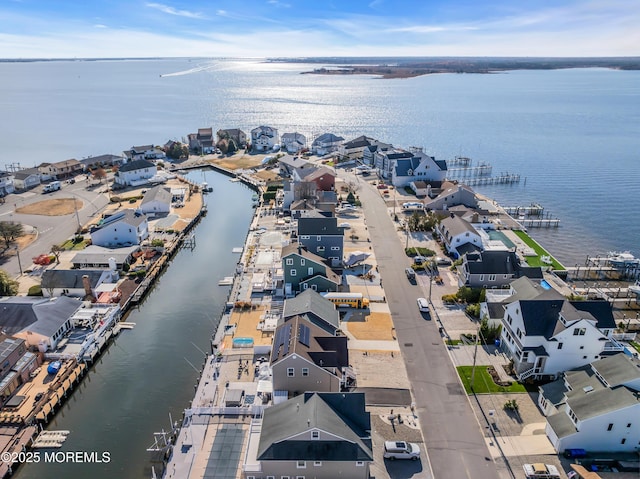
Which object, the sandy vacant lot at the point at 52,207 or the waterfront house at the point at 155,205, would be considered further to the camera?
the sandy vacant lot at the point at 52,207

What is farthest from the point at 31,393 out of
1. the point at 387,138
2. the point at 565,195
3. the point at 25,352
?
the point at 387,138

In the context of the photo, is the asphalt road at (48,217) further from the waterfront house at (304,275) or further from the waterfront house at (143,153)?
the waterfront house at (304,275)

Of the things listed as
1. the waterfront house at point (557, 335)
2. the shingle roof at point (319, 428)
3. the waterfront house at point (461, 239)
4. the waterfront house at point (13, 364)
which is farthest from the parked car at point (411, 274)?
the waterfront house at point (13, 364)

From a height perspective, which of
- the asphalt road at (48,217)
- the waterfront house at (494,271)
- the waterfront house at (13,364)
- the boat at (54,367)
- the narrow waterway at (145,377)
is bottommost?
the narrow waterway at (145,377)

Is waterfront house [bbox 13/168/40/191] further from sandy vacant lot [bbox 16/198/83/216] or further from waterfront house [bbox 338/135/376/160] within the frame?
waterfront house [bbox 338/135/376/160]

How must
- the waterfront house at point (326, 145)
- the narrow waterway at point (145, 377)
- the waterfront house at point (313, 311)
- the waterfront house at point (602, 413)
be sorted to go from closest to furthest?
the waterfront house at point (602, 413) < the narrow waterway at point (145, 377) < the waterfront house at point (313, 311) < the waterfront house at point (326, 145)
